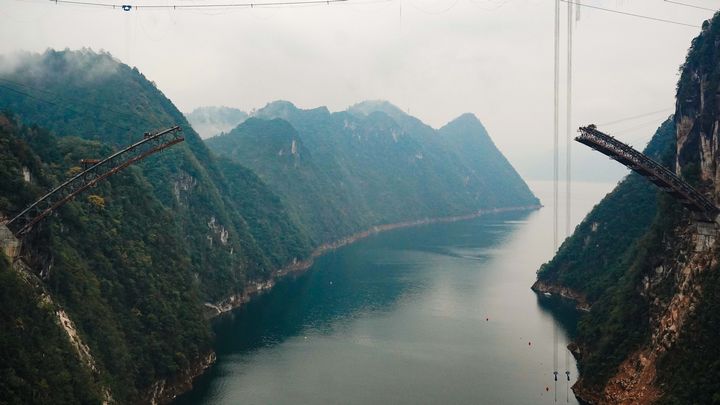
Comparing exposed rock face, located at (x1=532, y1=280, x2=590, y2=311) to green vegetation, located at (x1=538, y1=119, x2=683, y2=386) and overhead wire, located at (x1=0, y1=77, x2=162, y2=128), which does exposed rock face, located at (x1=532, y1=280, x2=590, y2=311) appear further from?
overhead wire, located at (x1=0, y1=77, x2=162, y2=128)

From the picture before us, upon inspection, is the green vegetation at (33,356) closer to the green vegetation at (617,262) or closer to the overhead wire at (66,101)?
the green vegetation at (617,262)

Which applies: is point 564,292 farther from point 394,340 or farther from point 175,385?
point 175,385

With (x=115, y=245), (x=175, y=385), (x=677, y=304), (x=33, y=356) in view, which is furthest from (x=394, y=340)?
(x=33, y=356)

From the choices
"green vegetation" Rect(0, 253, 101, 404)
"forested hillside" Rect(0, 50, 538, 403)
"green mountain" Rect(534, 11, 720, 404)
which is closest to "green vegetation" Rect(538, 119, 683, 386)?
"green mountain" Rect(534, 11, 720, 404)

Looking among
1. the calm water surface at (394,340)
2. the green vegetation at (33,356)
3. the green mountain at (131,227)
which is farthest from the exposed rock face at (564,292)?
the green vegetation at (33,356)

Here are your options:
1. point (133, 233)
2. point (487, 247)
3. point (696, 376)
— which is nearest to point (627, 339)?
point (696, 376)

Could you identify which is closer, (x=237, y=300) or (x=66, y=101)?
(x=237, y=300)
